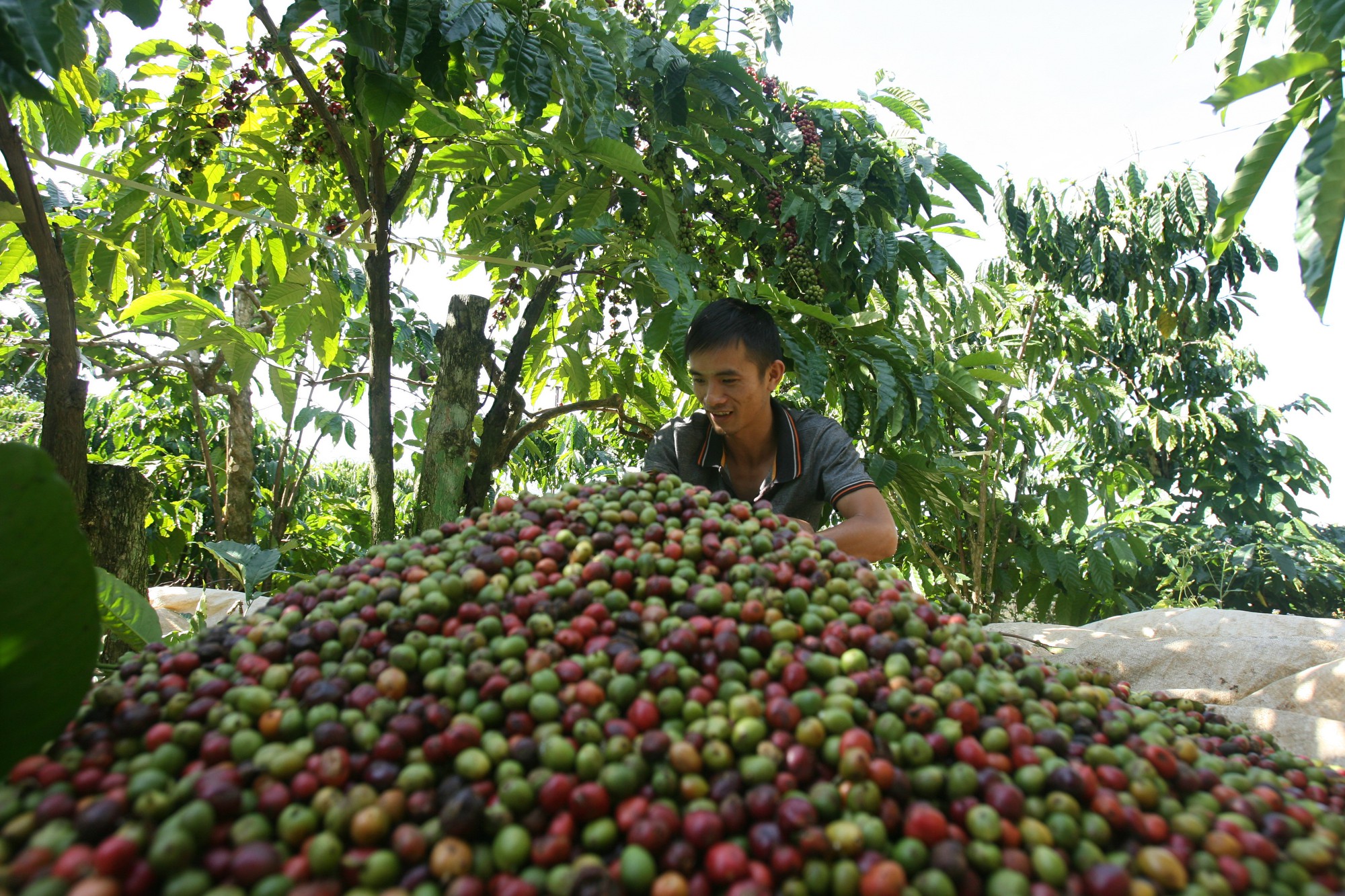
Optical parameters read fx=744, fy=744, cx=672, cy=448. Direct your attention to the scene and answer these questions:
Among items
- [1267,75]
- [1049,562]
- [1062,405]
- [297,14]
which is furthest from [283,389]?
[1062,405]

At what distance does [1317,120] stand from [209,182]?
345 centimetres

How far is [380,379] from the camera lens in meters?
2.61

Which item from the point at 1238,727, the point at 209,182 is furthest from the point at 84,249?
the point at 1238,727

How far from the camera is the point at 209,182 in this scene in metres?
2.93

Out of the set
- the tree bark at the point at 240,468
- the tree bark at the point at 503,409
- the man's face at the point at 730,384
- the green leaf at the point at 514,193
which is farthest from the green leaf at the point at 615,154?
the tree bark at the point at 240,468

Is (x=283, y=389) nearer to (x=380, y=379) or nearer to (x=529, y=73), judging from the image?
(x=380, y=379)

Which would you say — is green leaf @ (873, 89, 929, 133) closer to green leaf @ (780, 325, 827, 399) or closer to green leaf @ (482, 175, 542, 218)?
green leaf @ (780, 325, 827, 399)

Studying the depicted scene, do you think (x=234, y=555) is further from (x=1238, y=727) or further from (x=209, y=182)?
(x=1238, y=727)

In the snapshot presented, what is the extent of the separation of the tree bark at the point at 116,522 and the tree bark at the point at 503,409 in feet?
3.55

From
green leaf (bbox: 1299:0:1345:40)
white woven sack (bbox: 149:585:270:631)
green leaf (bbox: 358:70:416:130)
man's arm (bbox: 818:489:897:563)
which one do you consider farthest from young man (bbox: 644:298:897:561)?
white woven sack (bbox: 149:585:270:631)

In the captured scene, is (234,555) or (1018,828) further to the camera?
(234,555)

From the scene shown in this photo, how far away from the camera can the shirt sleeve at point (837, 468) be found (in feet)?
7.58

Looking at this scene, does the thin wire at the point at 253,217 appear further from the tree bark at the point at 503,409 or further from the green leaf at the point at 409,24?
the green leaf at the point at 409,24

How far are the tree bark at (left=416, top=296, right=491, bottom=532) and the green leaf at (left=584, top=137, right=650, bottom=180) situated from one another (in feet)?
2.86
